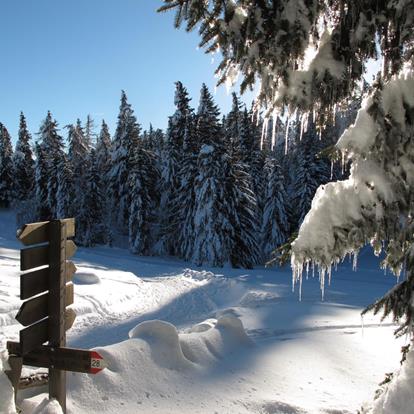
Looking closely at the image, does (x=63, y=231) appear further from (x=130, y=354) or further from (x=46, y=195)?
(x=46, y=195)

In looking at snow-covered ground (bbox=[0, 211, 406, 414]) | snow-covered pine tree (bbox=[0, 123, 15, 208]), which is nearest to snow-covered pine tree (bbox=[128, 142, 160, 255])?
snow-covered ground (bbox=[0, 211, 406, 414])

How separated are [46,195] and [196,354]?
132 feet

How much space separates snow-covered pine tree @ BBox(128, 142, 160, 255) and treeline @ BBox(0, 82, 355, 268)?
92 millimetres

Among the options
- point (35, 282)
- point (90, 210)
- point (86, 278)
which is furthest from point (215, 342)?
point (90, 210)

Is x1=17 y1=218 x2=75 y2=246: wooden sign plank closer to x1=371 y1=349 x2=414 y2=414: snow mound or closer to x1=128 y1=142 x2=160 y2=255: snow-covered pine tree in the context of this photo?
x1=371 y1=349 x2=414 y2=414: snow mound

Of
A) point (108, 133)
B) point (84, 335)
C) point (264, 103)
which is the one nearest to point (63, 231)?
point (264, 103)

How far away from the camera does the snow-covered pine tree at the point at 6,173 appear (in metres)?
49.8

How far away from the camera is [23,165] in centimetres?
5141

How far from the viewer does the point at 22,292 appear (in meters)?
3.70

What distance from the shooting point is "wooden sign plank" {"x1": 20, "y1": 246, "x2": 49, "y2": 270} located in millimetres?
3680

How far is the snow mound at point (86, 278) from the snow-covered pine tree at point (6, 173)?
40.7 metres

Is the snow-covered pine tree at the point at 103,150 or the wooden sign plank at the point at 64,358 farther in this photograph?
the snow-covered pine tree at the point at 103,150

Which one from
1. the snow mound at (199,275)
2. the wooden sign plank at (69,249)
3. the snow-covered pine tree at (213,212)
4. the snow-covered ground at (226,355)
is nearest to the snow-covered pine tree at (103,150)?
the snow-covered pine tree at (213,212)

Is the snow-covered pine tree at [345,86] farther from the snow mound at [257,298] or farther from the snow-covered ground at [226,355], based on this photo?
the snow mound at [257,298]
